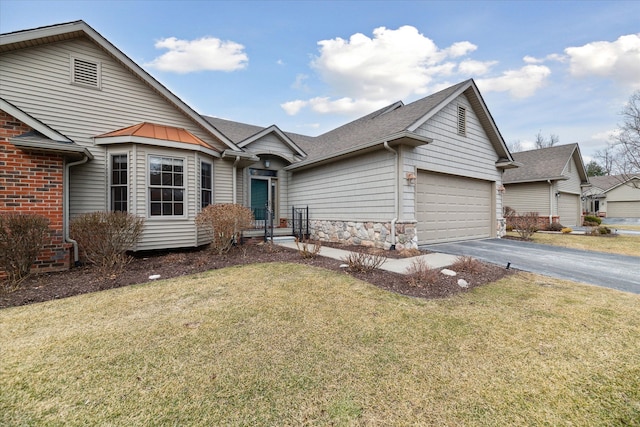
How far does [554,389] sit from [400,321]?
1.48m

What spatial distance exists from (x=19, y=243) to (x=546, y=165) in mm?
24104

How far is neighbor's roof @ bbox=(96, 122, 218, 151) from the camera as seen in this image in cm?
728

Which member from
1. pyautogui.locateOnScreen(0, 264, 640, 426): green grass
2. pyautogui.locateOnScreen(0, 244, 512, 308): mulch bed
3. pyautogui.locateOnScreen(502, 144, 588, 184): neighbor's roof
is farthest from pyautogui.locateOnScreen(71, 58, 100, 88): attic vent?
pyautogui.locateOnScreen(502, 144, 588, 184): neighbor's roof

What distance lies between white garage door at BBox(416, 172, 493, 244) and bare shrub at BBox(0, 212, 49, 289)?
910cm

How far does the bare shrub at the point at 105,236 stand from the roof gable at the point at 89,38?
171 inches

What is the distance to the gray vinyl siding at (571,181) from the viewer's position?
17372mm

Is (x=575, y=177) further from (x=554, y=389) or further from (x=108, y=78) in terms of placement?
(x=108, y=78)

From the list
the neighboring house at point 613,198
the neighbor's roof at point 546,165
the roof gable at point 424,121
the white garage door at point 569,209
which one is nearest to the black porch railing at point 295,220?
the roof gable at point 424,121

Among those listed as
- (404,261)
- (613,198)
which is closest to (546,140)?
(613,198)

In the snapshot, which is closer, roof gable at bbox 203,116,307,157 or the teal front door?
roof gable at bbox 203,116,307,157

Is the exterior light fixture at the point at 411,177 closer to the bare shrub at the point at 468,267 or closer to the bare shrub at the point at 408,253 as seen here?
the bare shrub at the point at 408,253

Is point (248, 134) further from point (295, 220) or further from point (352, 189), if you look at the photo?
point (352, 189)

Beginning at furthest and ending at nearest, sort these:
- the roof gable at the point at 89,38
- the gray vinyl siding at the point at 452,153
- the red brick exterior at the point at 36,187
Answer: the gray vinyl siding at the point at 452,153 < the roof gable at the point at 89,38 < the red brick exterior at the point at 36,187

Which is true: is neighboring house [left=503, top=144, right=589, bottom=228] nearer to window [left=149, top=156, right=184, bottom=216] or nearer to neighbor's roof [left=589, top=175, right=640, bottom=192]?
neighbor's roof [left=589, top=175, right=640, bottom=192]
